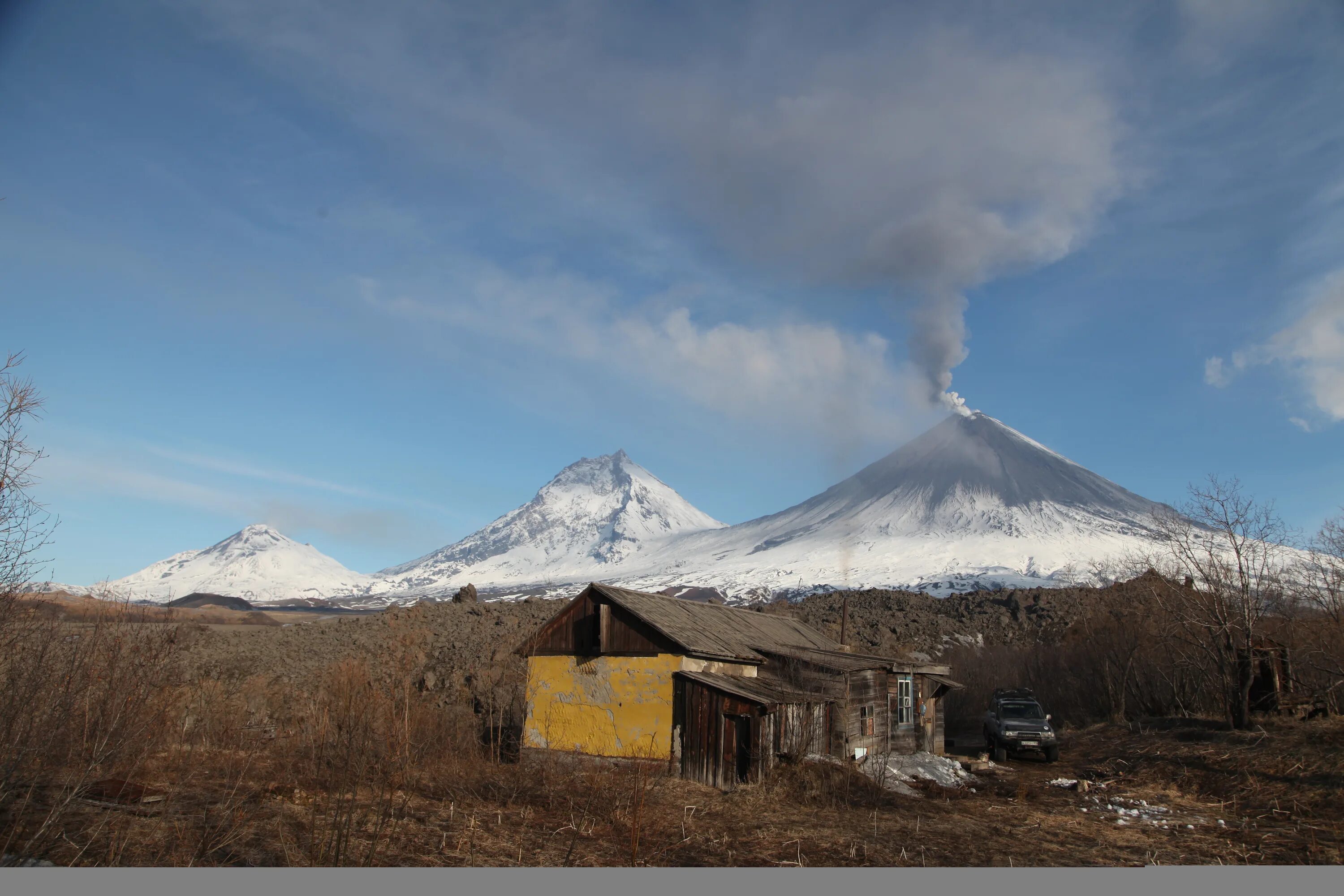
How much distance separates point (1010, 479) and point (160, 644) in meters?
159

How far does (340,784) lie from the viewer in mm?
7969

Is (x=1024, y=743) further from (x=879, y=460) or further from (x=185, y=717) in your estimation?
(x=879, y=460)

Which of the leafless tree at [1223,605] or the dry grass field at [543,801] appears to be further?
the leafless tree at [1223,605]

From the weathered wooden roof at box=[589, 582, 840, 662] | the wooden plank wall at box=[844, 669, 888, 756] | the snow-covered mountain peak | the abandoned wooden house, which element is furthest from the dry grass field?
the snow-covered mountain peak

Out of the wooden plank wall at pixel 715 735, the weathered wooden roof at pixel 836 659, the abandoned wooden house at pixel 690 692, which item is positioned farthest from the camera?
the weathered wooden roof at pixel 836 659

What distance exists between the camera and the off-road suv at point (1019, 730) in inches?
1036

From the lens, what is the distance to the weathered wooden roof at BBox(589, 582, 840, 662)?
21875mm

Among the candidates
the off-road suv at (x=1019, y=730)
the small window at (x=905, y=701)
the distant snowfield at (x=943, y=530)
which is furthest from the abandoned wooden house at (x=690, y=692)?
the distant snowfield at (x=943, y=530)

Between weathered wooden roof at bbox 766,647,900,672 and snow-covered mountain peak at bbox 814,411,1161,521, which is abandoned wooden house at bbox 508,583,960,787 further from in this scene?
snow-covered mountain peak at bbox 814,411,1161,521

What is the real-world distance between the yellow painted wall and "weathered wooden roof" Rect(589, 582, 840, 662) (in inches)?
43.0

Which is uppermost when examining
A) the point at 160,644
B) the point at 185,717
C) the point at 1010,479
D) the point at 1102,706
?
the point at 1010,479

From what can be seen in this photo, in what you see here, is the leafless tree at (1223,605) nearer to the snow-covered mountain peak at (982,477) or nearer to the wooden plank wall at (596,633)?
the wooden plank wall at (596,633)

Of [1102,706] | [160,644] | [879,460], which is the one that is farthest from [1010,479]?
[160,644]

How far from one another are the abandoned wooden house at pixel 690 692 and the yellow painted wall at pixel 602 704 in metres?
0.03
